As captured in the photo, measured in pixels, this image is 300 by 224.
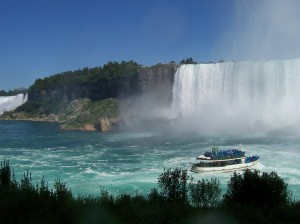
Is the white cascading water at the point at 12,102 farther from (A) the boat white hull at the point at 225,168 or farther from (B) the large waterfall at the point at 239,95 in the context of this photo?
(A) the boat white hull at the point at 225,168

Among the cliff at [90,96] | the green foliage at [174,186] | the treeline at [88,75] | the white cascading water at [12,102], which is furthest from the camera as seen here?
the white cascading water at [12,102]

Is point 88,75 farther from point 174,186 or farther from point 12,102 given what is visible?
point 174,186

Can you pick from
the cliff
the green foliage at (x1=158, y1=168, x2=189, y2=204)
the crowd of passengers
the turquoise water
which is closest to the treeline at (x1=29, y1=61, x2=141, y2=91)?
the cliff

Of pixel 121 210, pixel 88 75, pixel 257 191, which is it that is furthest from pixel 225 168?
pixel 88 75

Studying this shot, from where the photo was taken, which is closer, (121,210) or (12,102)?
(121,210)

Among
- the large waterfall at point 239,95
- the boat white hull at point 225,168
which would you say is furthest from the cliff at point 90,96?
the boat white hull at point 225,168

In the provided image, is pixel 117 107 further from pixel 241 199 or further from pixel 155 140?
pixel 241 199
